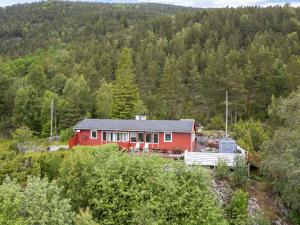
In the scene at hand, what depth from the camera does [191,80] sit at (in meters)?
51.5

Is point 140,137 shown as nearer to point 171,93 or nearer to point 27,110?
point 171,93

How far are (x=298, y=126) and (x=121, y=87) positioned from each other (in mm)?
25645

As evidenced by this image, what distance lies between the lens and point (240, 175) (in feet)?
85.7

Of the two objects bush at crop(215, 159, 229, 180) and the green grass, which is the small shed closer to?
bush at crop(215, 159, 229, 180)

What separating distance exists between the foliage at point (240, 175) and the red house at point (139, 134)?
19.4 feet

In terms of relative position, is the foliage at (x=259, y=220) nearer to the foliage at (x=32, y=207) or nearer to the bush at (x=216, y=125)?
the foliage at (x=32, y=207)

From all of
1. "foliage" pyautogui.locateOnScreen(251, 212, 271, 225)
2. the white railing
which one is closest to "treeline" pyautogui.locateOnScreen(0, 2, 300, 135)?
the white railing

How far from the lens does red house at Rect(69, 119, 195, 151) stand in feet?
104

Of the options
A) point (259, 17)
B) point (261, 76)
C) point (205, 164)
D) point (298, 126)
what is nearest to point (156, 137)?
point (205, 164)

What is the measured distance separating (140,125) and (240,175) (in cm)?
999

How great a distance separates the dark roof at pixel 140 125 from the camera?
31875 mm

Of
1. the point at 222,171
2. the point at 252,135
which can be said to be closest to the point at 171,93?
the point at 252,135

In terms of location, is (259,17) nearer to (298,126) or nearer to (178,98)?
(178,98)

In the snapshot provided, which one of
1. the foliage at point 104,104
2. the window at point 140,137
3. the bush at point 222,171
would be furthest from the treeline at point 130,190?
the foliage at point 104,104
